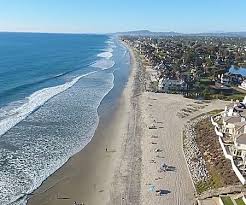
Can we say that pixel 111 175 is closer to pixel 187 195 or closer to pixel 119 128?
pixel 187 195

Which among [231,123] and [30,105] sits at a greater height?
[231,123]

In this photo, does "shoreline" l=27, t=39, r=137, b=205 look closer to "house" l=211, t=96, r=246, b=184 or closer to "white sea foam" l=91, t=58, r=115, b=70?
"house" l=211, t=96, r=246, b=184

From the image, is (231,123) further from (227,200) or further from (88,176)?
(88,176)

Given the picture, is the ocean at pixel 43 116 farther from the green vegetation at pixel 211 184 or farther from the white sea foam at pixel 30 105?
the green vegetation at pixel 211 184

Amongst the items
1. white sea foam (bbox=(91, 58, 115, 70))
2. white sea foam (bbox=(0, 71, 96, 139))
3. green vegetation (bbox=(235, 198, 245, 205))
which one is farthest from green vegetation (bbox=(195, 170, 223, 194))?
white sea foam (bbox=(91, 58, 115, 70))

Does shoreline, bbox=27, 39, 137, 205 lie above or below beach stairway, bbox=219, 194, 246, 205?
below

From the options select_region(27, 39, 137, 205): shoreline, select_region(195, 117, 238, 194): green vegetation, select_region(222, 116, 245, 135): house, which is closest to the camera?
select_region(27, 39, 137, 205): shoreline

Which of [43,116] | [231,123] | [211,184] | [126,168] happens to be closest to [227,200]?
[211,184]
